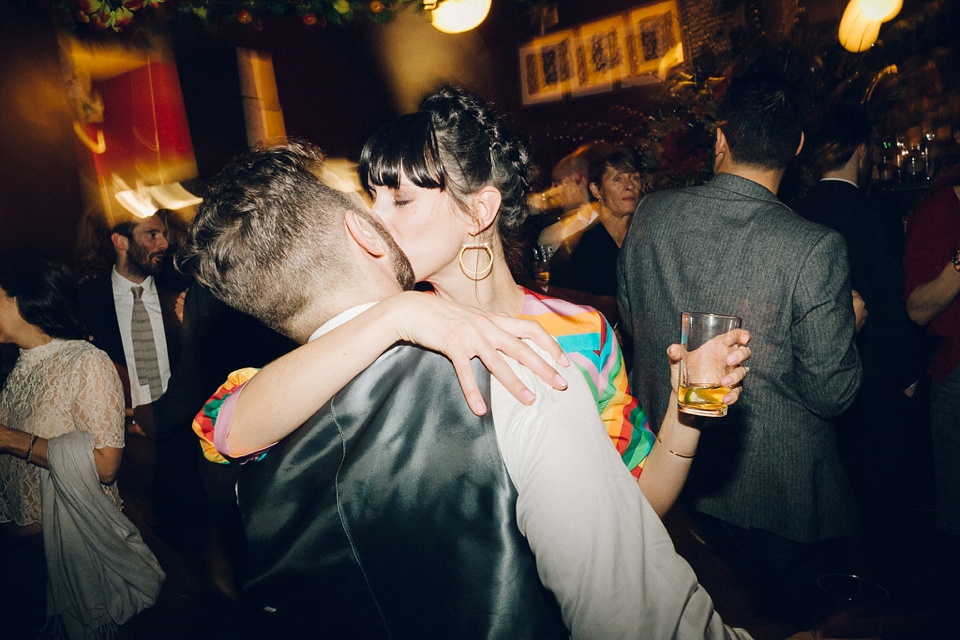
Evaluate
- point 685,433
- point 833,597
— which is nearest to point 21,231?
point 685,433

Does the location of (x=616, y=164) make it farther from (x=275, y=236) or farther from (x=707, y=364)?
(x=275, y=236)

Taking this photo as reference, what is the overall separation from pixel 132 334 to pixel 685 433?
334 centimetres

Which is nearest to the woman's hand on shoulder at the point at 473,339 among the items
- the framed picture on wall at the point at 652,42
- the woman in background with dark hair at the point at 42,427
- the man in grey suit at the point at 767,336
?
the man in grey suit at the point at 767,336

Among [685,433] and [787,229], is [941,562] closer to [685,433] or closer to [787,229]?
[787,229]

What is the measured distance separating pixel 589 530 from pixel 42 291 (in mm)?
2331

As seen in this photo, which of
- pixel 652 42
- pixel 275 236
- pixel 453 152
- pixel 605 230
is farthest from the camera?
pixel 652 42

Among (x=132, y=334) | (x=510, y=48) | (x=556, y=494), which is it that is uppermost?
(x=510, y=48)

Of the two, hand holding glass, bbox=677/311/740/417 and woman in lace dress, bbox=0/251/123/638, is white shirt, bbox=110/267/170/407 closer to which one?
woman in lace dress, bbox=0/251/123/638

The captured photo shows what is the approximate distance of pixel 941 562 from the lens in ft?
8.56

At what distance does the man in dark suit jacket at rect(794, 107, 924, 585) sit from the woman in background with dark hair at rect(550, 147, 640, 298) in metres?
0.90

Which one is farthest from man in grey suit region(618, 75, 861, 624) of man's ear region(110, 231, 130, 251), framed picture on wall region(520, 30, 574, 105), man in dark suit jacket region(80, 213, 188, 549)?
framed picture on wall region(520, 30, 574, 105)

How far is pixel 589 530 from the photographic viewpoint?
2.21 feet

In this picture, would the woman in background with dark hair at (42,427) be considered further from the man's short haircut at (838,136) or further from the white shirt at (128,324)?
the man's short haircut at (838,136)

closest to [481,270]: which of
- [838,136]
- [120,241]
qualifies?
[838,136]
